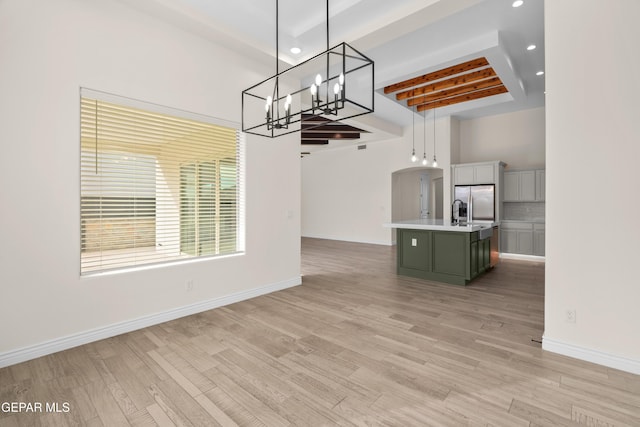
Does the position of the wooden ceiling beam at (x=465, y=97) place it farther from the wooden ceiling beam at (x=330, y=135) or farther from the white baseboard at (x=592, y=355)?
the white baseboard at (x=592, y=355)

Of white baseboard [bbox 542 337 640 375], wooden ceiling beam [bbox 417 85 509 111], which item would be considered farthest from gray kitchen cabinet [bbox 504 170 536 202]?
white baseboard [bbox 542 337 640 375]

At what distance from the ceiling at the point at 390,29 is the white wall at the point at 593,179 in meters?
1.17

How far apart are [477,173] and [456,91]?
2139 millimetres

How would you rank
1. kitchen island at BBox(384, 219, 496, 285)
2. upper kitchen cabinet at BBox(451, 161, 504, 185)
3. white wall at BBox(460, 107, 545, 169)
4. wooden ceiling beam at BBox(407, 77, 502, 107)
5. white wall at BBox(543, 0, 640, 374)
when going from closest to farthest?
white wall at BBox(543, 0, 640, 374), kitchen island at BBox(384, 219, 496, 285), wooden ceiling beam at BBox(407, 77, 502, 107), upper kitchen cabinet at BBox(451, 161, 504, 185), white wall at BBox(460, 107, 545, 169)

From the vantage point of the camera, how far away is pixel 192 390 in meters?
2.10

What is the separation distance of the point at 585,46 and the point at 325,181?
8932mm

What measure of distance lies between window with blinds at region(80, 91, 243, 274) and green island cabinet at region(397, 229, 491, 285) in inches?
116

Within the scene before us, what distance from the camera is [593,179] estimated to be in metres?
2.42

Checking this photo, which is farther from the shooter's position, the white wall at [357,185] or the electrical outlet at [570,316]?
the white wall at [357,185]

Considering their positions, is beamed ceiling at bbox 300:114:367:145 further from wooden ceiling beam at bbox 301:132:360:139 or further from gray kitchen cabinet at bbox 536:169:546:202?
gray kitchen cabinet at bbox 536:169:546:202

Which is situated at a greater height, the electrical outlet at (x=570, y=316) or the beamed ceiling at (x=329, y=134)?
the beamed ceiling at (x=329, y=134)

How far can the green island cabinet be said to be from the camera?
15.5 ft

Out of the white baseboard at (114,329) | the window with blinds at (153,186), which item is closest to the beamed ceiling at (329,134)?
the window with blinds at (153,186)

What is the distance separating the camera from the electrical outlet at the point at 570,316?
253 cm
